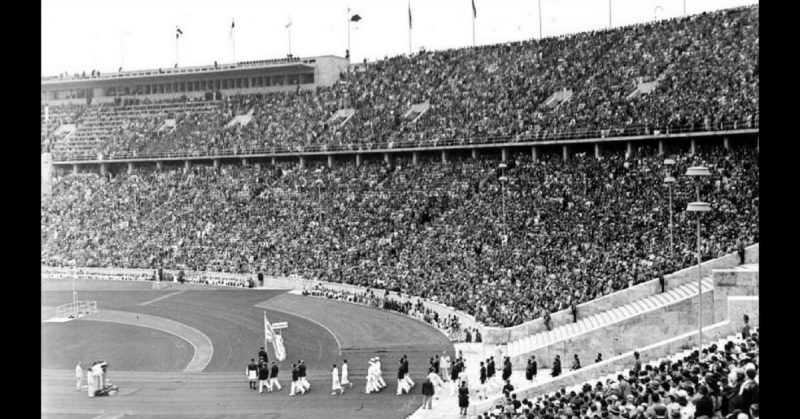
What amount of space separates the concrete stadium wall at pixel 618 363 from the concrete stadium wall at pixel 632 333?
10.5ft

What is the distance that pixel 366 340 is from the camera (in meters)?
34.0

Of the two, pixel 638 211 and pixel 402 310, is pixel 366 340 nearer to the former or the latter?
pixel 402 310

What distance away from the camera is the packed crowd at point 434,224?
112ft

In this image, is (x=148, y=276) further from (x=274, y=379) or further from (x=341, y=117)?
(x=274, y=379)

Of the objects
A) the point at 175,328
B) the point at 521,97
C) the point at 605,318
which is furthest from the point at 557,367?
the point at 521,97

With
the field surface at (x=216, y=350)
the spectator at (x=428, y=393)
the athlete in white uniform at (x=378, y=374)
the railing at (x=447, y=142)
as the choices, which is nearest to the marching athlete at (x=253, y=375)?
the field surface at (x=216, y=350)

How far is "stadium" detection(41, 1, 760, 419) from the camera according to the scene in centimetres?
2486

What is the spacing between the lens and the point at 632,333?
26406 millimetres

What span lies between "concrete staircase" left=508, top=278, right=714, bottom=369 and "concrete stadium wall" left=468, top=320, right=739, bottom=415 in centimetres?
371

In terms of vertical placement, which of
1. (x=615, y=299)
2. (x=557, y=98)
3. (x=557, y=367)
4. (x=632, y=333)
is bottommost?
(x=557, y=367)

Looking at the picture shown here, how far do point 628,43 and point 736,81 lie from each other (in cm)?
1210

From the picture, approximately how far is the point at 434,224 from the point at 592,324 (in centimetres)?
1996

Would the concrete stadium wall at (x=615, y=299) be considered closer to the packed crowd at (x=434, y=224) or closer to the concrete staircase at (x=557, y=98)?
the packed crowd at (x=434, y=224)
